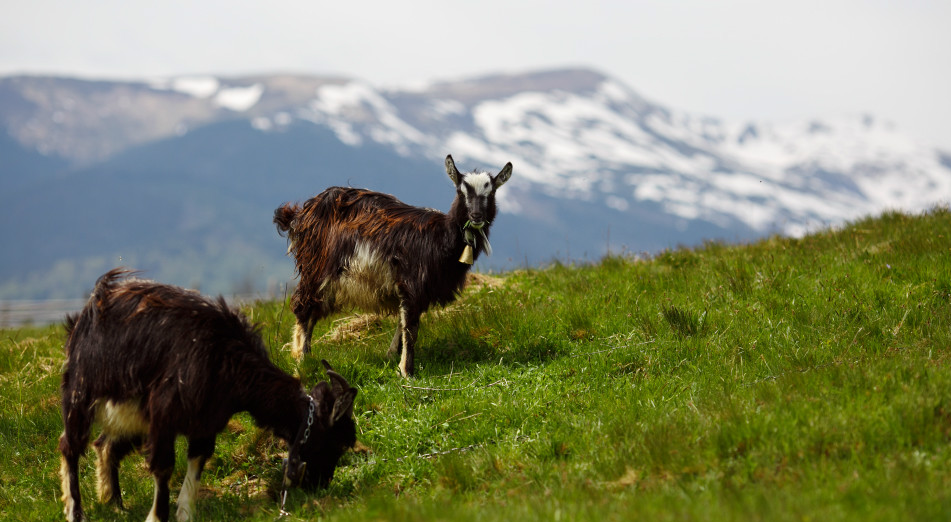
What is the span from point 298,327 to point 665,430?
17.3ft

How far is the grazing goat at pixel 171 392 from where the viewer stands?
629 cm

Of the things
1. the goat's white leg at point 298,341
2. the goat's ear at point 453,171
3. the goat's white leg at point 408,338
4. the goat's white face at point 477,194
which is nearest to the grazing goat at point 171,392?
the goat's white leg at point 408,338

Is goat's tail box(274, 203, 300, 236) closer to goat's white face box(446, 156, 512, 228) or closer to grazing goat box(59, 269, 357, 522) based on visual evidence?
goat's white face box(446, 156, 512, 228)

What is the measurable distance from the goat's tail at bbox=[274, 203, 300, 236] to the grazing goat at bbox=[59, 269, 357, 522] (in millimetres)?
3334

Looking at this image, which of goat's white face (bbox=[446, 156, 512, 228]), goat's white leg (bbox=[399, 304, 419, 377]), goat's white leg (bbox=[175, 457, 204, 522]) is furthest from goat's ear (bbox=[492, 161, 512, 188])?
goat's white leg (bbox=[175, 457, 204, 522])

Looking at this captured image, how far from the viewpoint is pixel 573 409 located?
7.24 metres

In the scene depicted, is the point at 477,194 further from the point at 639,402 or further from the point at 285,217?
the point at 639,402

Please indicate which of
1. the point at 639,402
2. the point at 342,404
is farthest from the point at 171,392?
the point at 639,402

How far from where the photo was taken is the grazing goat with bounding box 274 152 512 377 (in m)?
9.02

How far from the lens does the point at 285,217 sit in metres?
10.2

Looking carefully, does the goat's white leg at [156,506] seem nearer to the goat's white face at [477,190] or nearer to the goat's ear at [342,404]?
the goat's ear at [342,404]

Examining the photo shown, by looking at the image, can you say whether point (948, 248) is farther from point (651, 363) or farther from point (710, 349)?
point (651, 363)

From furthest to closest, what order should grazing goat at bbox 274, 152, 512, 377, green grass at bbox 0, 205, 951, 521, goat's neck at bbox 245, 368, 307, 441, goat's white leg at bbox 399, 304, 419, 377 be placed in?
grazing goat at bbox 274, 152, 512, 377, goat's white leg at bbox 399, 304, 419, 377, goat's neck at bbox 245, 368, 307, 441, green grass at bbox 0, 205, 951, 521

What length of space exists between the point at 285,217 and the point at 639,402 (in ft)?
18.0
